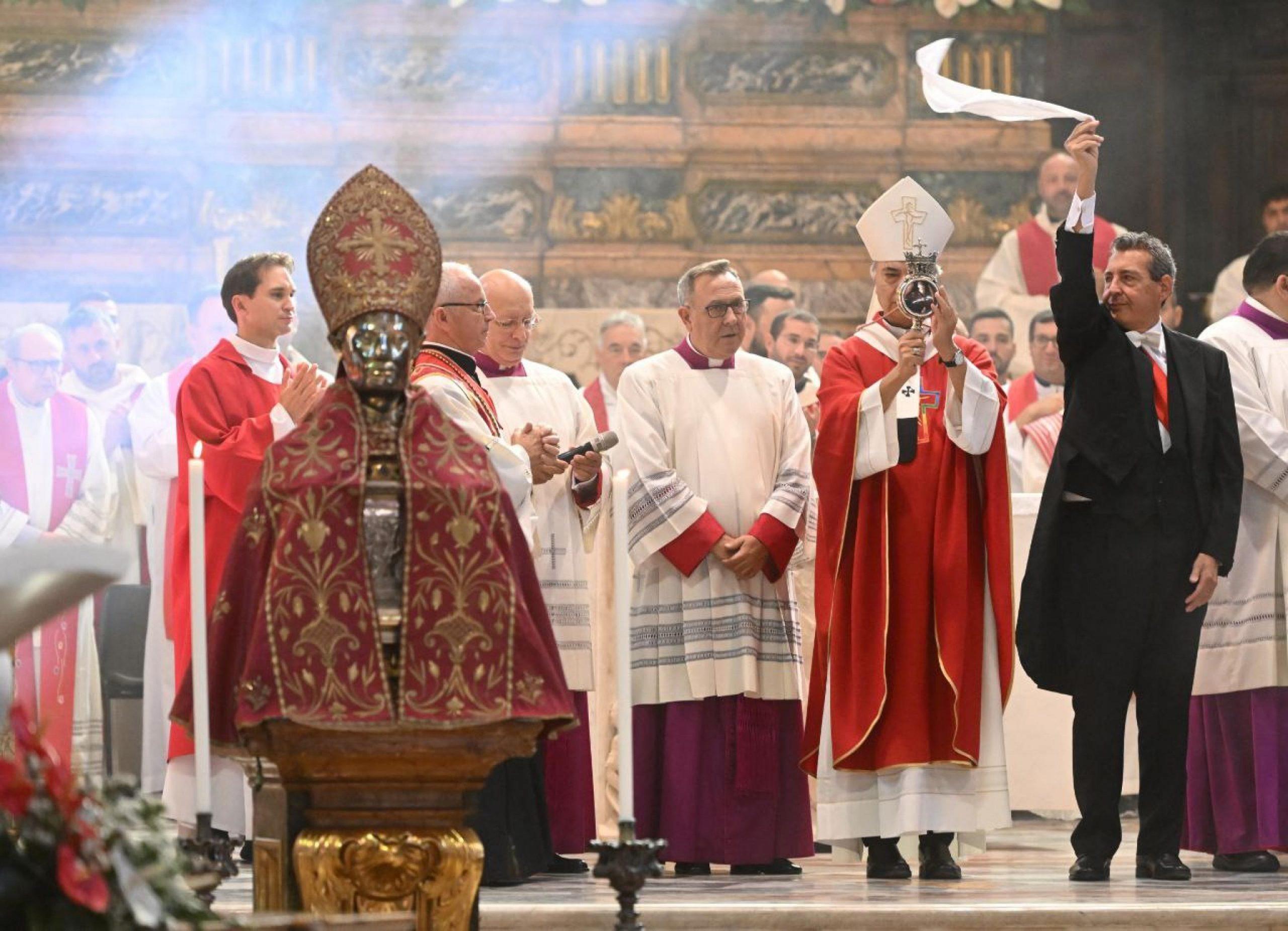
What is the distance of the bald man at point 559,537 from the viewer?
6.82 meters

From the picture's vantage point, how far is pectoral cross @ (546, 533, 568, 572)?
→ 6.89 metres

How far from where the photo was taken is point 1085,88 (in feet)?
40.8

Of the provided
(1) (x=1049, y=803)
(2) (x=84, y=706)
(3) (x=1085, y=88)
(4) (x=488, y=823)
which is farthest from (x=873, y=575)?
(3) (x=1085, y=88)

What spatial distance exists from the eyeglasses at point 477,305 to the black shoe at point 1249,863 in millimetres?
2807

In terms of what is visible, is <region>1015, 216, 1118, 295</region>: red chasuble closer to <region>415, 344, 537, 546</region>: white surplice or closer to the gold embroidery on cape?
<region>415, 344, 537, 546</region>: white surplice

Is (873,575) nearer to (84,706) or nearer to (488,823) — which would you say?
(488,823)

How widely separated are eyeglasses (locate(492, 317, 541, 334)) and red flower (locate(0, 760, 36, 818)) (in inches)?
190

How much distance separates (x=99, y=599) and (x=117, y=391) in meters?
1.06

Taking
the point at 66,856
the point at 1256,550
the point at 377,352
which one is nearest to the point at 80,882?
the point at 66,856

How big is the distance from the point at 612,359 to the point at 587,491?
249 cm

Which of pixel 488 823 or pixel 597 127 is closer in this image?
pixel 488 823

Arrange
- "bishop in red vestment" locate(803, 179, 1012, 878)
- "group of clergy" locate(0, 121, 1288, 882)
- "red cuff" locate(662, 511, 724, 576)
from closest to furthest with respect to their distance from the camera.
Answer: "group of clergy" locate(0, 121, 1288, 882), "bishop in red vestment" locate(803, 179, 1012, 878), "red cuff" locate(662, 511, 724, 576)

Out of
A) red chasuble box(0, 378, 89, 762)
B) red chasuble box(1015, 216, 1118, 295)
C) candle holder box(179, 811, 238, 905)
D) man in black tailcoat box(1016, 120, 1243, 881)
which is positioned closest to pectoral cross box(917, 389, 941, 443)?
man in black tailcoat box(1016, 120, 1243, 881)

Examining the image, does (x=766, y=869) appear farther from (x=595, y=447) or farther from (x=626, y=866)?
(x=626, y=866)
